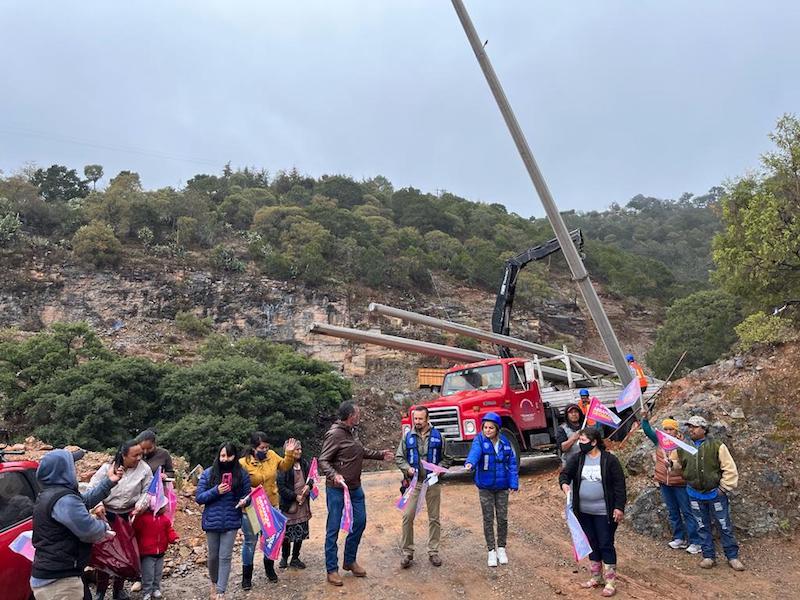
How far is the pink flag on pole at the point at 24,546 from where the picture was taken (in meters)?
3.80

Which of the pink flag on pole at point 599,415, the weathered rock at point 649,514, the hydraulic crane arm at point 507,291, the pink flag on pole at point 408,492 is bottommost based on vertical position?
the weathered rock at point 649,514

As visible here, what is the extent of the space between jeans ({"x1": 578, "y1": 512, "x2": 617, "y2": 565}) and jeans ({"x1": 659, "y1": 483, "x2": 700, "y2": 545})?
5.14 feet

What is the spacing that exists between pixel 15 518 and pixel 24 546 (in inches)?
13.1

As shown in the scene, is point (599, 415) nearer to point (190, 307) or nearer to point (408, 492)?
point (408, 492)

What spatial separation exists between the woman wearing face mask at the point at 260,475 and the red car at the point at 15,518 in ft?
5.50

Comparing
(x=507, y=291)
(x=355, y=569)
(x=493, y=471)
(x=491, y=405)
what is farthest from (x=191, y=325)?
(x=493, y=471)

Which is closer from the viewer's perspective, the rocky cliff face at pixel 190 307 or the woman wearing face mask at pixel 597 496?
the woman wearing face mask at pixel 597 496

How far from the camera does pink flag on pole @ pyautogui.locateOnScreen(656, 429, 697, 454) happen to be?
557cm

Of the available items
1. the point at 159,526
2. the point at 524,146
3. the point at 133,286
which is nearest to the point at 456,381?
the point at 524,146

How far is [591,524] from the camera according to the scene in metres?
4.94

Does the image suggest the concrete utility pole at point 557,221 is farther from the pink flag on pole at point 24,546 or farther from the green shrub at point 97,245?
the green shrub at point 97,245

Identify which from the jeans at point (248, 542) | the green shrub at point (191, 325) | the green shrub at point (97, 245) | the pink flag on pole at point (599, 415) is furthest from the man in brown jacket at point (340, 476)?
the green shrub at point (97, 245)

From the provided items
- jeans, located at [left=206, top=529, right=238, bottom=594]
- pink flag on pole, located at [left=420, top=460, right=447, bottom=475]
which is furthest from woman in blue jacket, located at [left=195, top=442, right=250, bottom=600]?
pink flag on pole, located at [left=420, top=460, right=447, bottom=475]

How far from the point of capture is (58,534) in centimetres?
347
